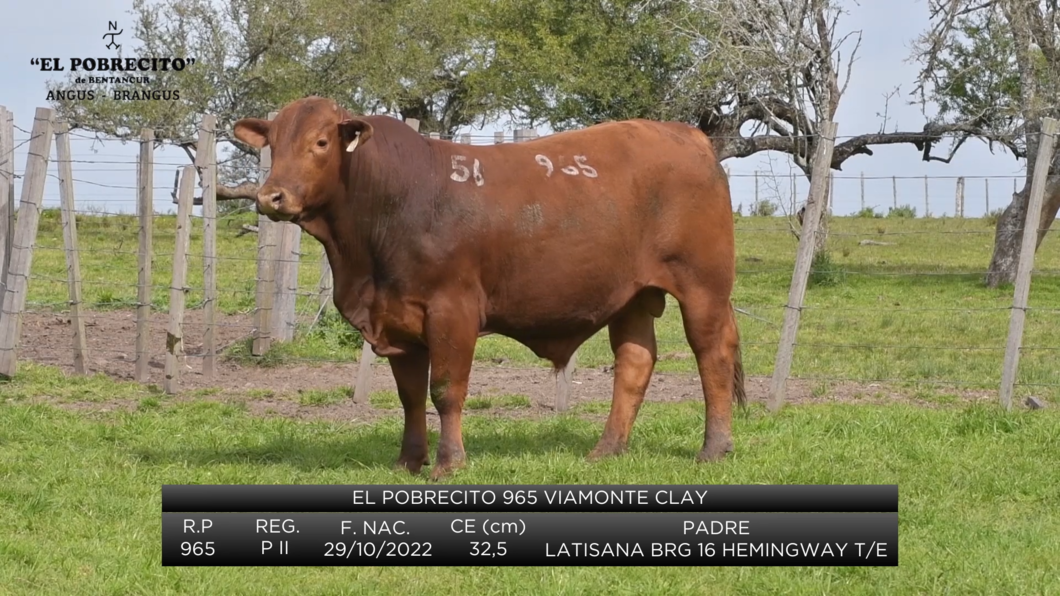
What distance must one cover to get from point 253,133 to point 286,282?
553 centimetres

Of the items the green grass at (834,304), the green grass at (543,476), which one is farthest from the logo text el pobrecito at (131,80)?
the green grass at (543,476)

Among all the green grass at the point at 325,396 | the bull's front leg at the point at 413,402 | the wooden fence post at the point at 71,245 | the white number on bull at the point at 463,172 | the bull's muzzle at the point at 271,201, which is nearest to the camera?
the bull's muzzle at the point at 271,201

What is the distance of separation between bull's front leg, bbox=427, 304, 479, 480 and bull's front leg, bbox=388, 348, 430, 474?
0.22m

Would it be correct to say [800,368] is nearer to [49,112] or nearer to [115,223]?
[49,112]

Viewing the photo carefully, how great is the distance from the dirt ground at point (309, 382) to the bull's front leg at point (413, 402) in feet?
7.23

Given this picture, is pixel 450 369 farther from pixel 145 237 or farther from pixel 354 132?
pixel 145 237

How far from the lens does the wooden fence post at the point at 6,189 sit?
12.0m

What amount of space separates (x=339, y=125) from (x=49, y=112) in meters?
5.56

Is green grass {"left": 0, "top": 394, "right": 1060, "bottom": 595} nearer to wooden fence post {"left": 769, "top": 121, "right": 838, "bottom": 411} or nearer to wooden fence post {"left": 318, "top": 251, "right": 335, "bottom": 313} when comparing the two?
wooden fence post {"left": 769, "top": 121, "right": 838, "bottom": 411}

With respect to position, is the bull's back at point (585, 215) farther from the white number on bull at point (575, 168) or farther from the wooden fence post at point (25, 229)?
the wooden fence post at point (25, 229)

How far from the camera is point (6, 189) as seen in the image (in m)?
12.1

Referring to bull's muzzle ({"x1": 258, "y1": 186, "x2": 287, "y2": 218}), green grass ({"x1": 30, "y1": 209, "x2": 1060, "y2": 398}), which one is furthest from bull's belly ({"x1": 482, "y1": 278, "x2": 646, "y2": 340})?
green grass ({"x1": 30, "y1": 209, "x2": 1060, "y2": 398})

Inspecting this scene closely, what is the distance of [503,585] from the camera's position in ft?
18.1

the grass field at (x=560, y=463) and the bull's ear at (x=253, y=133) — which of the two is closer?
the grass field at (x=560, y=463)
